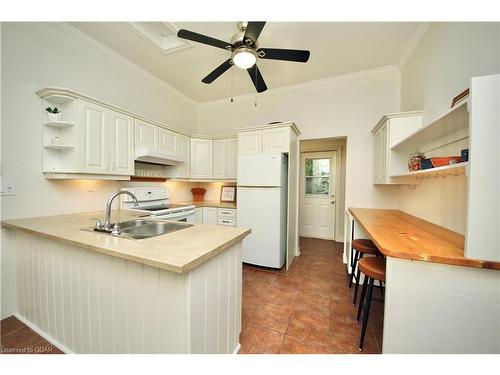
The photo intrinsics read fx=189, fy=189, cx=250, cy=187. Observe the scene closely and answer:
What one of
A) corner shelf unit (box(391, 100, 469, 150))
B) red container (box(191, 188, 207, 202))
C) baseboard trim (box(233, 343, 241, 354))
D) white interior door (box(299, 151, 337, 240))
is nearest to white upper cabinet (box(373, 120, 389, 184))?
corner shelf unit (box(391, 100, 469, 150))

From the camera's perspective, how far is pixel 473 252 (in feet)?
3.10

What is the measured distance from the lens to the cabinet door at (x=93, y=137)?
6.45 feet

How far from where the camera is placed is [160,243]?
113 cm

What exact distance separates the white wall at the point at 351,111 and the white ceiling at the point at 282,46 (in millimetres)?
198

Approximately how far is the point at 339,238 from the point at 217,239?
4018mm

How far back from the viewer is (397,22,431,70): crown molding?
82.2 inches

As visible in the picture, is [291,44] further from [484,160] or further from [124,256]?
[124,256]

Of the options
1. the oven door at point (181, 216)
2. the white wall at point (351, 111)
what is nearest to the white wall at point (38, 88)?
the oven door at point (181, 216)

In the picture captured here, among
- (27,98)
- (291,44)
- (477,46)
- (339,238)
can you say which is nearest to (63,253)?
(27,98)

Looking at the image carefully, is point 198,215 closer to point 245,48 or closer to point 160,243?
point 160,243

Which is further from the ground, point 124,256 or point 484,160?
point 484,160

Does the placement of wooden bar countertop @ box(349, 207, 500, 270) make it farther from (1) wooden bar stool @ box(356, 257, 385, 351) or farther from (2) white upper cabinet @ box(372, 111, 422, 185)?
(2) white upper cabinet @ box(372, 111, 422, 185)

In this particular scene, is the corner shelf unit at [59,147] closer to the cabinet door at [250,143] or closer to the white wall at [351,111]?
the cabinet door at [250,143]

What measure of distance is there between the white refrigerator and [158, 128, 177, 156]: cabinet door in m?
1.18
